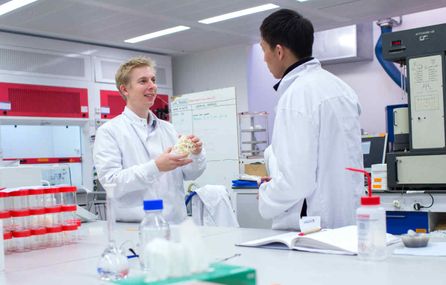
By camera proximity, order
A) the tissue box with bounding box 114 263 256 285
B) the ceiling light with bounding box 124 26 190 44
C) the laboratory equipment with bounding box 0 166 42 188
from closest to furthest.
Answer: the tissue box with bounding box 114 263 256 285 → the laboratory equipment with bounding box 0 166 42 188 → the ceiling light with bounding box 124 26 190 44

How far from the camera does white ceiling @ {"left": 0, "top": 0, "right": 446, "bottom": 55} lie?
4.92 metres

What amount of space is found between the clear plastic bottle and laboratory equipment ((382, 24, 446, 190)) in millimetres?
2259

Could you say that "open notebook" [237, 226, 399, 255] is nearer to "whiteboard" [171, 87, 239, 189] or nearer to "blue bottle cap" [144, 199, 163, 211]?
"blue bottle cap" [144, 199, 163, 211]

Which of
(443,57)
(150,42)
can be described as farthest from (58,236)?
(150,42)

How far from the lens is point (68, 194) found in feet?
6.81

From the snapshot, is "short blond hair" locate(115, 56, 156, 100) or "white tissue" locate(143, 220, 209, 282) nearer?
"white tissue" locate(143, 220, 209, 282)

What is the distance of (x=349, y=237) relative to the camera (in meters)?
1.53

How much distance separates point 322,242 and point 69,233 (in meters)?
1.02

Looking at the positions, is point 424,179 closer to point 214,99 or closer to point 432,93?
point 432,93

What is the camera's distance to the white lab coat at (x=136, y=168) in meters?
2.21

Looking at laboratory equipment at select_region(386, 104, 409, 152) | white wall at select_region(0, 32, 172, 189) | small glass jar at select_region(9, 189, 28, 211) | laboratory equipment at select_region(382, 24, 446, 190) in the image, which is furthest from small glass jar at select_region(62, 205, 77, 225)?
white wall at select_region(0, 32, 172, 189)

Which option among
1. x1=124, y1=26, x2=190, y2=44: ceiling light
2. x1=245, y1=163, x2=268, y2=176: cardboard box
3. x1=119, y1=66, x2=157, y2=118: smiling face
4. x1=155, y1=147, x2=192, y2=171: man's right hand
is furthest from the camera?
x1=124, y1=26, x2=190, y2=44: ceiling light

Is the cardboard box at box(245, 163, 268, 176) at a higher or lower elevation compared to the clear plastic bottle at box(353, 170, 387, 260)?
lower

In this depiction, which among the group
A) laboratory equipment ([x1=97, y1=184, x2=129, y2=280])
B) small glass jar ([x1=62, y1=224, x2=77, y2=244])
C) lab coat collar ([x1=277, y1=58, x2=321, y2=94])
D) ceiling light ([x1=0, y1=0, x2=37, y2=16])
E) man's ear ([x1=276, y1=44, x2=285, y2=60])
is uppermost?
ceiling light ([x1=0, y1=0, x2=37, y2=16])
